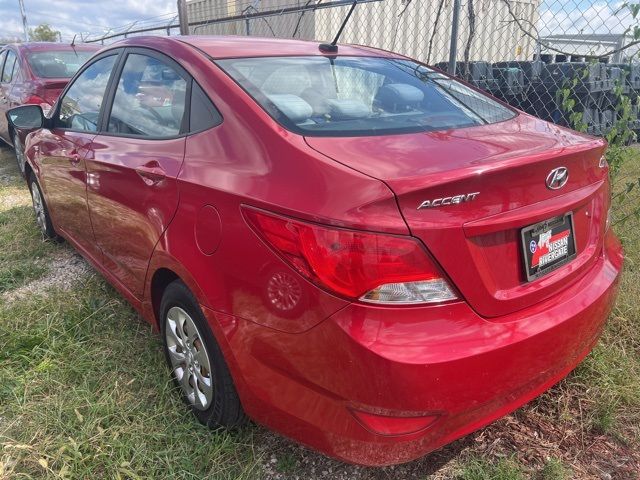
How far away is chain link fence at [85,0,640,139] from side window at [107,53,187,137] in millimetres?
1918

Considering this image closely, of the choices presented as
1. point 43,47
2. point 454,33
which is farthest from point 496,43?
point 43,47

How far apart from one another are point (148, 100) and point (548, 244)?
72.5 inches

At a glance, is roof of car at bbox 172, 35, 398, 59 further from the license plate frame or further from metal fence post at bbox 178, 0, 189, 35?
metal fence post at bbox 178, 0, 189, 35

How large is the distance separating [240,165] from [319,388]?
29.4 inches

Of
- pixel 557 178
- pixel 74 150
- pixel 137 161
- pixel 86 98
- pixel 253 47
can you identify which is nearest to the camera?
pixel 557 178

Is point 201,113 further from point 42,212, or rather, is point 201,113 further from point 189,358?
point 42,212

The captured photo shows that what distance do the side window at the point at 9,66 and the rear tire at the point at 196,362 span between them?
6098mm

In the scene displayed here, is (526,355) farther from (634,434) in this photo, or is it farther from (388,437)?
(634,434)

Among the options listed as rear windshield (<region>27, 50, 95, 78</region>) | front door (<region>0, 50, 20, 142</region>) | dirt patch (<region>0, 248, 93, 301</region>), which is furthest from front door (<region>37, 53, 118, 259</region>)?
front door (<region>0, 50, 20, 142</region>)

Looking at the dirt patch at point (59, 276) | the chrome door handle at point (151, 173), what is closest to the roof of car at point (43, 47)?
the dirt patch at point (59, 276)

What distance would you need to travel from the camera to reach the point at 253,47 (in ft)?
7.82

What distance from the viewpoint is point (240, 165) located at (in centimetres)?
170

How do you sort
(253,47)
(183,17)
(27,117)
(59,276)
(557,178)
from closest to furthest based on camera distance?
(557,178)
(253,47)
(27,117)
(59,276)
(183,17)

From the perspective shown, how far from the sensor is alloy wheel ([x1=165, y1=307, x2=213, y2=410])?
2.04 metres
